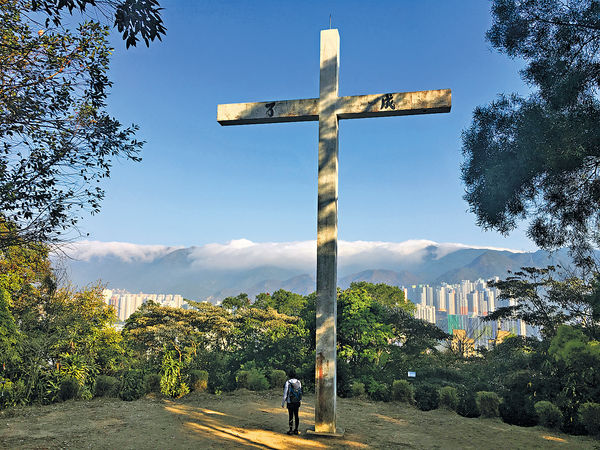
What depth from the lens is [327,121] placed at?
25.0 feet

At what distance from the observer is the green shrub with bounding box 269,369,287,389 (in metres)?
11.9

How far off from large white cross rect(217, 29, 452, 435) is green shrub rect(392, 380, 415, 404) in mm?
4187

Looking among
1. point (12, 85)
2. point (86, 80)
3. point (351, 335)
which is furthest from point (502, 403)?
point (12, 85)

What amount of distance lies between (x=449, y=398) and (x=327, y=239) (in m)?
5.76

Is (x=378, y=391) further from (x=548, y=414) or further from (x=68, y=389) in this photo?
(x=68, y=389)

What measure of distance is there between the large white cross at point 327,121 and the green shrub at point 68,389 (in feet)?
21.8

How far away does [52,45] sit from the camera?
6770 mm

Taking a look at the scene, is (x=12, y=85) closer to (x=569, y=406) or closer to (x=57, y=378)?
(x=57, y=378)

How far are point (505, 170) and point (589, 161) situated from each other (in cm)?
135

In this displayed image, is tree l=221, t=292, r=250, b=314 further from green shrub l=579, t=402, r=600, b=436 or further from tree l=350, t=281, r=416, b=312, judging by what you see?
green shrub l=579, t=402, r=600, b=436

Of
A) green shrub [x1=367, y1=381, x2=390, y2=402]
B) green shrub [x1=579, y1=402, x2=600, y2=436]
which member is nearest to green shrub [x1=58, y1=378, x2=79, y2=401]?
green shrub [x1=367, y1=381, x2=390, y2=402]

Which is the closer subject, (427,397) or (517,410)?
(517,410)

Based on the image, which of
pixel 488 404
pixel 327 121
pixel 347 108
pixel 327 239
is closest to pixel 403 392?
pixel 488 404

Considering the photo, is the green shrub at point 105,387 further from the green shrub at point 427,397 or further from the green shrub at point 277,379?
the green shrub at point 427,397
